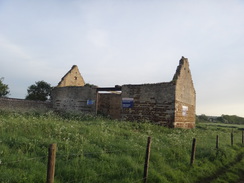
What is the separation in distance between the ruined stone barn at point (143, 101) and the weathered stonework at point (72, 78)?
1.88 metres

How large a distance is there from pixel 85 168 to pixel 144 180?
1660 mm

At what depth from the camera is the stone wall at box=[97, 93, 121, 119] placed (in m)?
22.0

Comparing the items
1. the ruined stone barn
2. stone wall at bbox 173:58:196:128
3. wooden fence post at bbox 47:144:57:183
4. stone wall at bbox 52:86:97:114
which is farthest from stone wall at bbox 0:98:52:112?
wooden fence post at bbox 47:144:57:183

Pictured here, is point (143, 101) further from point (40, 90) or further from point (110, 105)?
point (40, 90)

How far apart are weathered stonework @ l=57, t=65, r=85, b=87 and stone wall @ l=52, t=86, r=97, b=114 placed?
1.80 meters

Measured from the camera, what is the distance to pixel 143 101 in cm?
1900

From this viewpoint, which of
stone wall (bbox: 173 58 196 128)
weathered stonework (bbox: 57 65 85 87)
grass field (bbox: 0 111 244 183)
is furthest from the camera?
weathered stonework (bbox: 57 65 85 87)

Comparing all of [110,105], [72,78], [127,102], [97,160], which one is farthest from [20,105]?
[97,160]

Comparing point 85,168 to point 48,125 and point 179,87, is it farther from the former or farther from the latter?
point 179,87

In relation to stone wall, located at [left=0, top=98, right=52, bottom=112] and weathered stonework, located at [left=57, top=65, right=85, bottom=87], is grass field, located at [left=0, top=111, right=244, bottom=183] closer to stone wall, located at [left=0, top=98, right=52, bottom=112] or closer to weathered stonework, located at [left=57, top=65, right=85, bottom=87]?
stone wall, located at [left=0, top=98, right=52, bottom=112]

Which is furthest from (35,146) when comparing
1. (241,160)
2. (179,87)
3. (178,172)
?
(179,87)

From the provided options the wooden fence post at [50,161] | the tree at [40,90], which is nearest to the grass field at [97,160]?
the wooden fence post at [50,161]

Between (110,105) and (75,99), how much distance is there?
388 cm

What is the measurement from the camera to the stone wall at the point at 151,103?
58.4ft
